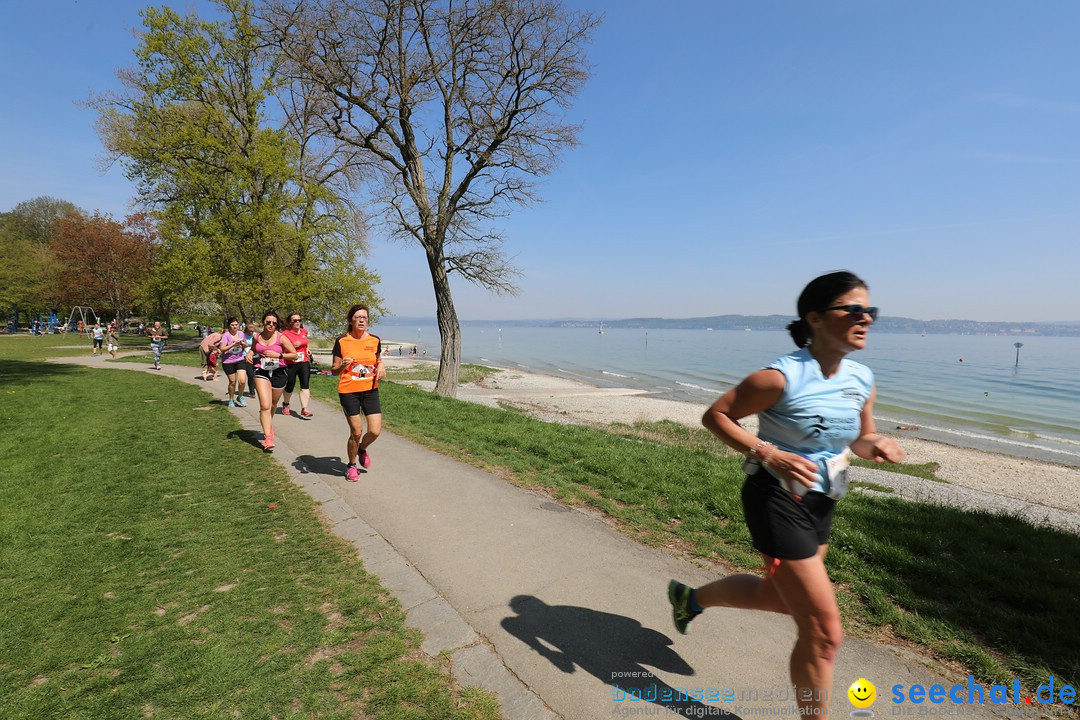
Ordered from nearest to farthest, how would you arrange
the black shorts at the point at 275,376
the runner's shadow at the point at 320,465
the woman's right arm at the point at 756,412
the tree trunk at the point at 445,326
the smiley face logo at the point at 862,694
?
1. the woman's right arm at the point at 756,412
2. the smiley face logo at the point at 862,694
3. the runner's shadow at the point at 320,465
4. the black shorts at the point at 275,376
5. the tree trunk at the point at 445,326

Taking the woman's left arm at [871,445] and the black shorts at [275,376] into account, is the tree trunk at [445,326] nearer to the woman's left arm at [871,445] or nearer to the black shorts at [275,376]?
the black shorts at [275,376]

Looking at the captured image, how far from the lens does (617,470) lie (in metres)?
6.54

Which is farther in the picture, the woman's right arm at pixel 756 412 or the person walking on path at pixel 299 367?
the person walking on path at pixel 299 367

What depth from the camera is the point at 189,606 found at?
11.0ft

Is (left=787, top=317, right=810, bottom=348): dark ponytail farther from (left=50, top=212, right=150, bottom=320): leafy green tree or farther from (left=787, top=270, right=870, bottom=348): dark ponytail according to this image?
(left=50, top=212, right=150, bottom=320): leafy green tree

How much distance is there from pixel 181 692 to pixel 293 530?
2185 mm

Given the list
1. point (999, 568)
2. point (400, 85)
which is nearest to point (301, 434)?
point (999, 568)

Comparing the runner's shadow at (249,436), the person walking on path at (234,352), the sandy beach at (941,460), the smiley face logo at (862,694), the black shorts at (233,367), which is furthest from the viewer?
the black shorts at (233,367)

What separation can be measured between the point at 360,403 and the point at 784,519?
5234mm

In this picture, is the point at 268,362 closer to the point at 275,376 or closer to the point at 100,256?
the point at 275,376

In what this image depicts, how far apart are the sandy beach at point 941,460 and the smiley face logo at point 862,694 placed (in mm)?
7030

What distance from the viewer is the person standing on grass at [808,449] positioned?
204 cm

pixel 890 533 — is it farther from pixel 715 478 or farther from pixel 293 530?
pixel 293 530

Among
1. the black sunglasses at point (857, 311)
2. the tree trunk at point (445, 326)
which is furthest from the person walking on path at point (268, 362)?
the tree trunk at point (445, 326)
